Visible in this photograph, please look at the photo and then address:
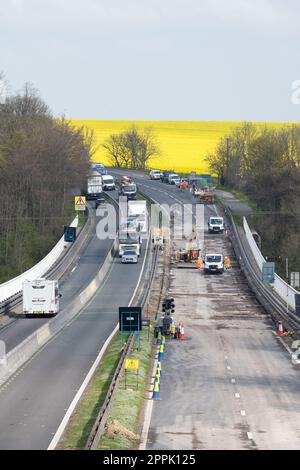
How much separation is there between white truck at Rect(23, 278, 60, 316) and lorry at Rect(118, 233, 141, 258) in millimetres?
31986

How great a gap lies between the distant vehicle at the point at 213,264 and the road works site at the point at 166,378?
5467 millimetres

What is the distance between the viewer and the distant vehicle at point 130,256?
103m

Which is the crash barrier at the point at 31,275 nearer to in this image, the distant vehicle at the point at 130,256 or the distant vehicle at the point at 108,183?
the distant vehicle at the point at 130,256

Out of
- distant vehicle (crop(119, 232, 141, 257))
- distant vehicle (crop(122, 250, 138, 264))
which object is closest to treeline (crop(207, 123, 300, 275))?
distant vehicle (crop(119, 232, 141, 257))

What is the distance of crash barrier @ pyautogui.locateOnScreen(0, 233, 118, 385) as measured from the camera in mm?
50688

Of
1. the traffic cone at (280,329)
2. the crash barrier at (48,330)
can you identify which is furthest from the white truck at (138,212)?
the traffic cone at (280,329)

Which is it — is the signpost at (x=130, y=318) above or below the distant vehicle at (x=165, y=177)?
below

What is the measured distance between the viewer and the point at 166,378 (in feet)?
167

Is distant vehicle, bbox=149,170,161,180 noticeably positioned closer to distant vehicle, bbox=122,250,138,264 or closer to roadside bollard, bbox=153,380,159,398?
distant vehicle, bbox=122,250,138,264

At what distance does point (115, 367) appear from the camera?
52250mm

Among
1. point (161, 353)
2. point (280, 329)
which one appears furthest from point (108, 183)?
point (161, 353)

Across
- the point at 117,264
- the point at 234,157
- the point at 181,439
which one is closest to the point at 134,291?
the point at 117,264

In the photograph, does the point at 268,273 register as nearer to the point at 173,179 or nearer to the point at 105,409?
the point at 105,409

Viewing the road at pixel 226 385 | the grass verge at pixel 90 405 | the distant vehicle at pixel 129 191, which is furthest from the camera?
the distant vehicle at pixel 129 191
